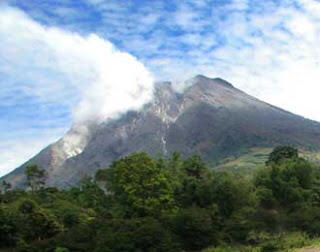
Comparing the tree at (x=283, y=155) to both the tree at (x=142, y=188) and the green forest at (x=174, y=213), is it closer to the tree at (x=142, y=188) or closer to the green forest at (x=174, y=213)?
the green forest at (x=174, y=213)

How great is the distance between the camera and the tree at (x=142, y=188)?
51875 mm

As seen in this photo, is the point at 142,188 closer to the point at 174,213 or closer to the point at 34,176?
the point at 174,213

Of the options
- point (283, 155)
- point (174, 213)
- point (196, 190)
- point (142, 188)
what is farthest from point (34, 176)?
point (283, 155)

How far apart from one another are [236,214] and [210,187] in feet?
19.2

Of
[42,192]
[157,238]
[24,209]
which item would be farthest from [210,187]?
[42,192]

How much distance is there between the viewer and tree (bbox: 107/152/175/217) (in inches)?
2042

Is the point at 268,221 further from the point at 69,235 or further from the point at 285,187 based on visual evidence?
the point at 69,235

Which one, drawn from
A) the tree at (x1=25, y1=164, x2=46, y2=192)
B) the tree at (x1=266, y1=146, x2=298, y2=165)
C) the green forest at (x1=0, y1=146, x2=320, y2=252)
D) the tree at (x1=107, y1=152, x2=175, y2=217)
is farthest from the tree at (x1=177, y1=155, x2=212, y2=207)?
the tree at (x1=25, y1=164, x2=46, y2=192)

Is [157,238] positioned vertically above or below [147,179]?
below

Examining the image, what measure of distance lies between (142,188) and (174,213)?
5542mm

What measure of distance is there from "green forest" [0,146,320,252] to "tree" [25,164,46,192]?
8.09 meters

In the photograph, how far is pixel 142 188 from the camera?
5341 centimetres

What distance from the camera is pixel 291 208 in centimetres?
5750

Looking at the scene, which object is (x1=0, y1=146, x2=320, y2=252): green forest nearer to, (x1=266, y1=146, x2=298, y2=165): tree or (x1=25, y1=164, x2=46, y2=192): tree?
(x1=25, y1=164, x2=46, y2=192): tree
